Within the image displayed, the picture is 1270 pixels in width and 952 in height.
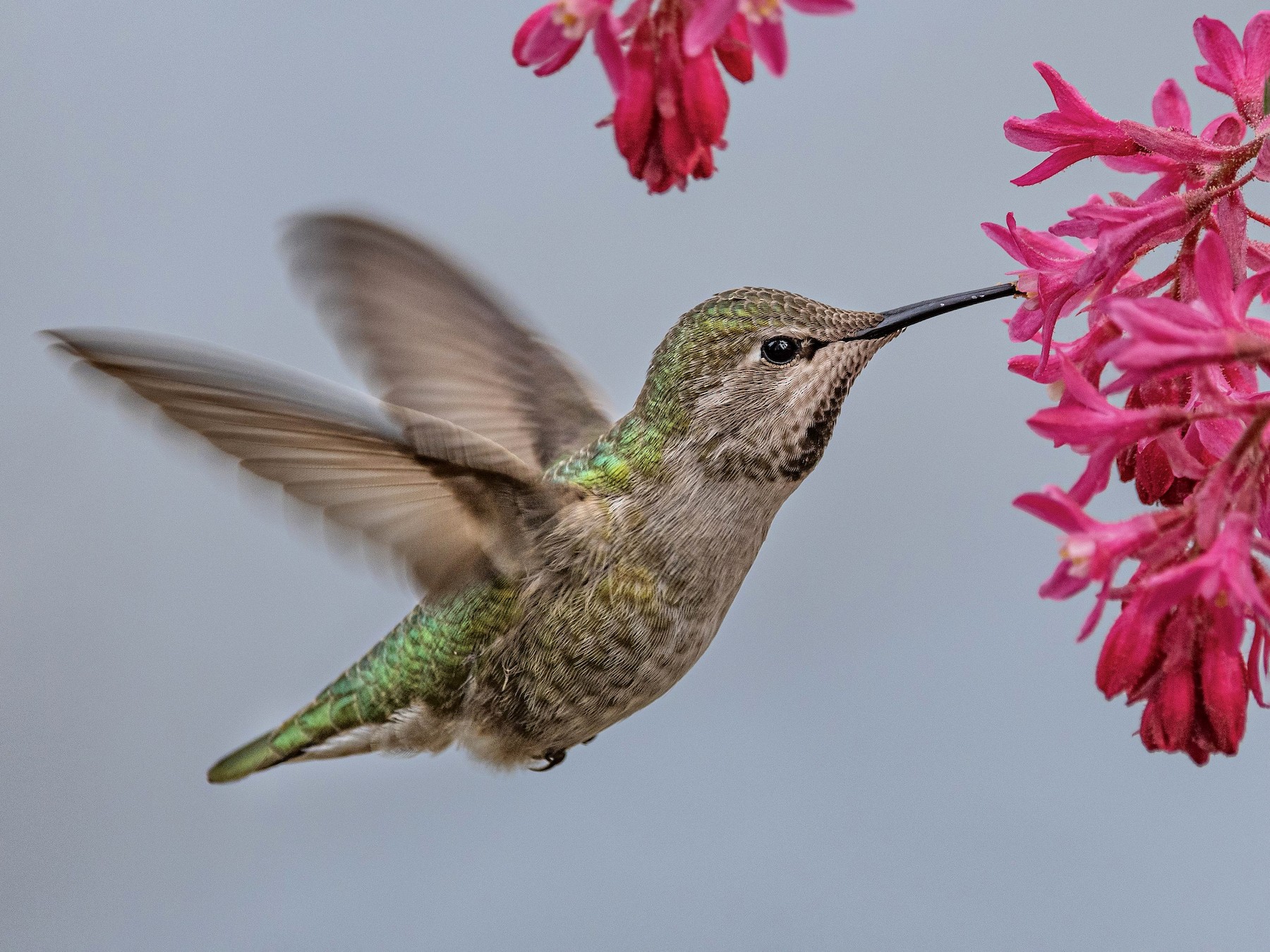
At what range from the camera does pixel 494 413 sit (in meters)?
1.03

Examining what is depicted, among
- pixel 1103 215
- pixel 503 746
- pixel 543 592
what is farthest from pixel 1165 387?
pixel 503 746

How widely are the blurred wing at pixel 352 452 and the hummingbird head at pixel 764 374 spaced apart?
119 millimetres

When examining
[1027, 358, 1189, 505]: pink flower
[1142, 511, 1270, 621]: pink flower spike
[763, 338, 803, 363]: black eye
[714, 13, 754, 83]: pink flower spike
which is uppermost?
[714, 13, 754, 83]: pink flower spike

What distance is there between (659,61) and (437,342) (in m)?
0.54

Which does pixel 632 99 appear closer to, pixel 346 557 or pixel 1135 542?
pixel 1135 542

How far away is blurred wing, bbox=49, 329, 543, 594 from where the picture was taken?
2.30 ft

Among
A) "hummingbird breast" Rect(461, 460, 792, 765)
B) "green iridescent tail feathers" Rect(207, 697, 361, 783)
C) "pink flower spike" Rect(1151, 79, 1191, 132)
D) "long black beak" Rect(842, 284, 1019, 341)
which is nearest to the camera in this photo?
"pink flower spike" Rect(1151, 79, 1191, 132)

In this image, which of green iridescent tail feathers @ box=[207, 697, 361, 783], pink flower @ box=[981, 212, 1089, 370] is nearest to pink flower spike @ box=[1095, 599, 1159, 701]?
pink flower @ box=[981, 212, 1089, 370]

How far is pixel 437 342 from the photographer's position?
1015mm

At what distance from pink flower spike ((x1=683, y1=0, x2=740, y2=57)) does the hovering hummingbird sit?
268 millimetres

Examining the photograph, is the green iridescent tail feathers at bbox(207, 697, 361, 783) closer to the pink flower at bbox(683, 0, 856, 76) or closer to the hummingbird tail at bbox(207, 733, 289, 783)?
the hummingbird tail at bbox(207, 733, 289, 783)

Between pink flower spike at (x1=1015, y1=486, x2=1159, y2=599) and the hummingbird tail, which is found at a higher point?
the hummingbird tail

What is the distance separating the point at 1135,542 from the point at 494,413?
0.62m

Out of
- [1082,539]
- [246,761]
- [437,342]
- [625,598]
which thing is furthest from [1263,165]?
[246,761]
